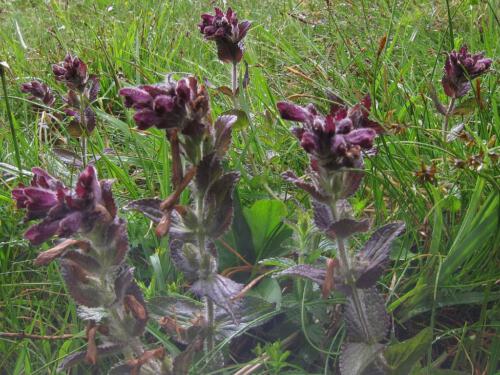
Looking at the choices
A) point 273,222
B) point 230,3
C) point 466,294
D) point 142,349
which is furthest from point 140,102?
point 230,3

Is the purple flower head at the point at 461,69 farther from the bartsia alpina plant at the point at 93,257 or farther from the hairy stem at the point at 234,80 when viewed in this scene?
the bartsia alpina plant at the point at 93,257

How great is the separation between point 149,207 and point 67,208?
19 cm

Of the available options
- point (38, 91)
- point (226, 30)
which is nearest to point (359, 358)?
point (226, 30)

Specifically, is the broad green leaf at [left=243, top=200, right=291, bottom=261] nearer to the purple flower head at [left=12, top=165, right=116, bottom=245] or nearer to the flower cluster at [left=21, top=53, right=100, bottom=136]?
the purple flower head at [left=12, top=165, right=116, bottom=245]

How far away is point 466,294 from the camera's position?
1176 mm

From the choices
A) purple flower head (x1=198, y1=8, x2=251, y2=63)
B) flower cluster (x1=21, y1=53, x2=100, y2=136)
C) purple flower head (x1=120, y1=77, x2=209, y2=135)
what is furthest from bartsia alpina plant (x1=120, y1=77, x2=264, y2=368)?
flower cluster (x1=21, y1=53, x2=100, y2=136)

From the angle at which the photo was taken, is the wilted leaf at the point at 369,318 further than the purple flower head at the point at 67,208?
Yes

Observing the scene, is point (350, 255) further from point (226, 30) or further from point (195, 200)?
point (226, 30)

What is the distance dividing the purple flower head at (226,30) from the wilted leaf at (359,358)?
99cm

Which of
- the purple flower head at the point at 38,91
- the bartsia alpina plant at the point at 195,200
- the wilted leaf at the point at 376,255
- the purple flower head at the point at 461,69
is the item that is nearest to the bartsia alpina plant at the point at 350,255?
the wilted leaf at the point at 376,255

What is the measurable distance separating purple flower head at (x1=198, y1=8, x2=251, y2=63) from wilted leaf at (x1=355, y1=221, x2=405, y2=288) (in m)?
0.87

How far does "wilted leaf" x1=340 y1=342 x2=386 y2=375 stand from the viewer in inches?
39.5

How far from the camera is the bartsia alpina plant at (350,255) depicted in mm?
991

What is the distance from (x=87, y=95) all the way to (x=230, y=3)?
1.66 metres
